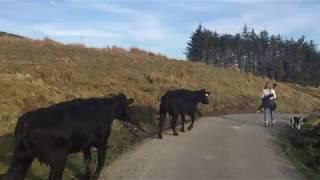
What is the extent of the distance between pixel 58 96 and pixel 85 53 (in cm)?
2705

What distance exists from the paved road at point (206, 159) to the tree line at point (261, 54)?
101m

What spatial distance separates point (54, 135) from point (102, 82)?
26.2 m

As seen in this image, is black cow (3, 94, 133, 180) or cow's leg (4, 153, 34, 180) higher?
black cow (3, 94, 133, 180)

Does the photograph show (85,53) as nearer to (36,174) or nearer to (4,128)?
(4,128)

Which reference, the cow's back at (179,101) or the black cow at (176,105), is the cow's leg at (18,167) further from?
the cow's back at (179,101)

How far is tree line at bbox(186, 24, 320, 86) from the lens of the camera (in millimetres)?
127050

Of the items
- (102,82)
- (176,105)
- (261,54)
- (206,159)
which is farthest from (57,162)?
(261,54)

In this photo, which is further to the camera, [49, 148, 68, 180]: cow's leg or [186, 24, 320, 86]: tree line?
[186, 24, 320, 86]: tree line

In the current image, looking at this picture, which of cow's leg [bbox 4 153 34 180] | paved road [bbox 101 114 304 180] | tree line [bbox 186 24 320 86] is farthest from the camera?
tree line [bbox 186 24 320 86]

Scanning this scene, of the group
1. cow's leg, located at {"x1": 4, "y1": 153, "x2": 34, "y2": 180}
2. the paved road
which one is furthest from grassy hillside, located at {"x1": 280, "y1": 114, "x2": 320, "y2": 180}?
cow's leg, located at {"x1": 4, "y1": 153, "x2": 34, "y2": 180}

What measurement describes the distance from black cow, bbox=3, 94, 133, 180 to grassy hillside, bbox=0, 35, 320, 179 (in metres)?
1.40

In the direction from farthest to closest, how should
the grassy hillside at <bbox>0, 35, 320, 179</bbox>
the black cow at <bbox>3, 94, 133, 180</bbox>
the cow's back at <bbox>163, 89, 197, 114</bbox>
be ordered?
1. the grassy hillside at <bbox>0, 35, 320, 179</bbox>
2. the cow's back at <bbox>163, 89, 197, 114</bbox>
3. the black cow at <bbox>3, 94, 133, 180</bbox>

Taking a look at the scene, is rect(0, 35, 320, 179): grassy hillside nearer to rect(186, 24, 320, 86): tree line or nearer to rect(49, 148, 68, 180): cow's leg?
rect(49, 148, 68, 180): cow's leg

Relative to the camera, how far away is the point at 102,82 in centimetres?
3700
